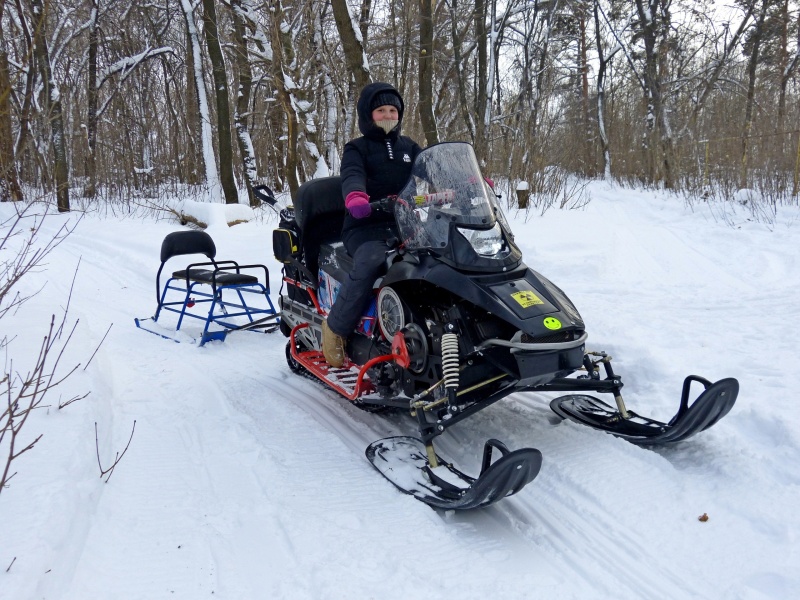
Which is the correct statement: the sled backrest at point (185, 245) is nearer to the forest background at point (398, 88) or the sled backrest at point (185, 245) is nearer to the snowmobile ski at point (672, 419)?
the forest background at point (398, 88)

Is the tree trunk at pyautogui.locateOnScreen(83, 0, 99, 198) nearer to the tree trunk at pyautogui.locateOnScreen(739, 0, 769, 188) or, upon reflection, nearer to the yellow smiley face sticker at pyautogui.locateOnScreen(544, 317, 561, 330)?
the tree trunk at pyautogui.locateOnScreen(739, 0, 769, 188)

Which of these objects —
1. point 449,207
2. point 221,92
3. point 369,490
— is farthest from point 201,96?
point 369,490

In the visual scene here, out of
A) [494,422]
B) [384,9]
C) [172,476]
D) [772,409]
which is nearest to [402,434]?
[494,422]

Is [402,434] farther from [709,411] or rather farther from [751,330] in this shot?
[751,330]

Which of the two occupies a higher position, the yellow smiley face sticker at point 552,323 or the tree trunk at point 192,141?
the tree trunk at point 192,141

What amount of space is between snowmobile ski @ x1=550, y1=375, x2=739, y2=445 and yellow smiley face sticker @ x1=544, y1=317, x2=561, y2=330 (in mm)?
869

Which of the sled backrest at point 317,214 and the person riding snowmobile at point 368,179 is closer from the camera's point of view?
the person riding snowmobile at point 368,179

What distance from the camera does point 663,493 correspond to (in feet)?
9.41

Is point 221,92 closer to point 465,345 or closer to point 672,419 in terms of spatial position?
point 465,345

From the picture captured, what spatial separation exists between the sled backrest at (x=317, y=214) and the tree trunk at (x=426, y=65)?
21.0 feet

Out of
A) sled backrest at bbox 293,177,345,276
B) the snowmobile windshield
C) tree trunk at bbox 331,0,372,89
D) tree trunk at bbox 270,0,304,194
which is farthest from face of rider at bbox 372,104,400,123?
tree trunk at bbox 270,0,304,194

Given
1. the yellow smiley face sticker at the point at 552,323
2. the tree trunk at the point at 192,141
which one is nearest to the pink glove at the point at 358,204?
the yellow smiley face sticker at the point at 552,323

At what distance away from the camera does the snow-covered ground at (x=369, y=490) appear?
2.33 m

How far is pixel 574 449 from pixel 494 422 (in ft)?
1.87
